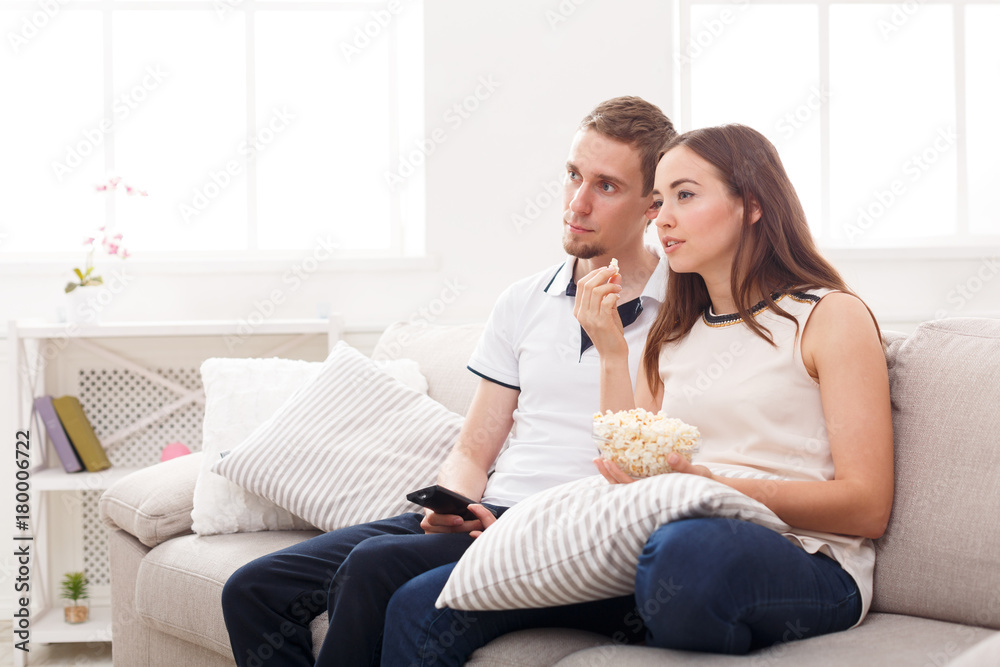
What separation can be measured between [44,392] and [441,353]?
1365mm

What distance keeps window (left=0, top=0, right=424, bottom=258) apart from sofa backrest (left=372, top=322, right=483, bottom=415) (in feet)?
2.33

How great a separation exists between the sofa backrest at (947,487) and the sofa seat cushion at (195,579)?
116 cm

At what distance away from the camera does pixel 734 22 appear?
10.1ft

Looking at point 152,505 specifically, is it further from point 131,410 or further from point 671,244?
point 671,244

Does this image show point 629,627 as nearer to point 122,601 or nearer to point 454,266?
point 122,601

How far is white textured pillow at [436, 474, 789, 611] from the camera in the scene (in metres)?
1.01

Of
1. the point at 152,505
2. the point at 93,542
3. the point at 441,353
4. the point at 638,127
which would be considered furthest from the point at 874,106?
the point at 93,542

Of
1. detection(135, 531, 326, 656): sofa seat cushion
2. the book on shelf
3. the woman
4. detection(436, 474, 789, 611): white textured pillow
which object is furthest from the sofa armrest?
detection(436, 474, 789, 611): white textured pillow

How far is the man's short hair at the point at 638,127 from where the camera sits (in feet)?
5.23

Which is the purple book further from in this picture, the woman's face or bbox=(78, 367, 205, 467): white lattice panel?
the woman's face

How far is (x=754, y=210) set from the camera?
135 centimetres

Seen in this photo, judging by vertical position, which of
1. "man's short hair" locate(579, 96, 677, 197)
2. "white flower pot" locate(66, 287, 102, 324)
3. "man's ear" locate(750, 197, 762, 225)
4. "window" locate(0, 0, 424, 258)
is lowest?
"white flower pot" locate(66, 287, 102, 324)

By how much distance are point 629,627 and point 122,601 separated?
1.24 meters

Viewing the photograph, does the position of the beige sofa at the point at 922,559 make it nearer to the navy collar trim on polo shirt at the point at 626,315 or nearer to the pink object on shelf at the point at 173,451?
the navy collar trim on polo shirt at the point at 626,315
